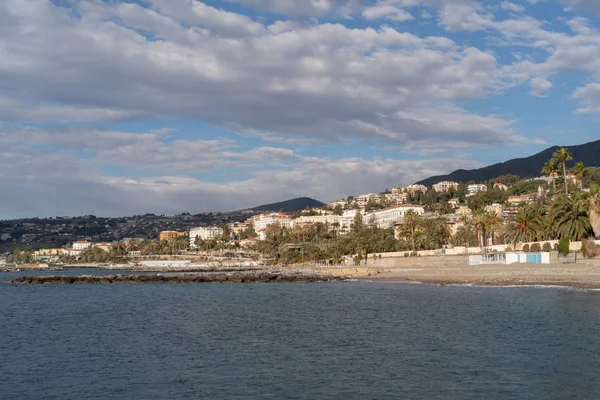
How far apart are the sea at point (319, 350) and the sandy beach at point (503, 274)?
6221 millimetres

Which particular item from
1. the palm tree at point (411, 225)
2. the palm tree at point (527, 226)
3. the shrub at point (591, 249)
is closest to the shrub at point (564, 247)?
the shrub at point (591, 249)

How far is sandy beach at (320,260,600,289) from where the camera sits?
55903 mm

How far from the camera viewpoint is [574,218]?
6900 cm


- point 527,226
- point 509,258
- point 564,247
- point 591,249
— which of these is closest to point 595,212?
point 564,247

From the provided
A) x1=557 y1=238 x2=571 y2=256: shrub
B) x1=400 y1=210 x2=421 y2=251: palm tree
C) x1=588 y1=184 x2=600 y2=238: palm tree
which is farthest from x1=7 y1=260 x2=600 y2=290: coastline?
x1=400 y1=210 x2=421 y2=251: palm tree

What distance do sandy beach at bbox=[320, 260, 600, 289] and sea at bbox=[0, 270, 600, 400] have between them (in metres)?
6.22

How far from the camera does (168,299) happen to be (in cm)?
6128

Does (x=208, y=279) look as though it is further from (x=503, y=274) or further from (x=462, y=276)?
(x=503, y=274)

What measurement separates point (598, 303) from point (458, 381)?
926 inches

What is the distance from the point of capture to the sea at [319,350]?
21.7 m

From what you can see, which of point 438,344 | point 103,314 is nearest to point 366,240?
point 103,314

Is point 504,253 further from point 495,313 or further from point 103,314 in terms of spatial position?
point 103,314

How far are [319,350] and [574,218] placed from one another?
1993 inches

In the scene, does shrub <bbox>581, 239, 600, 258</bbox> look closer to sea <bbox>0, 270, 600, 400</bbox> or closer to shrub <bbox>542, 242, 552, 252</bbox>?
shrub <bbox>542, 242, 552, 252</bbox>
